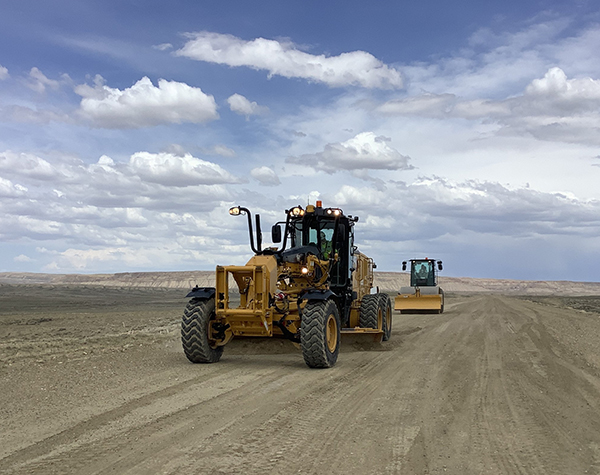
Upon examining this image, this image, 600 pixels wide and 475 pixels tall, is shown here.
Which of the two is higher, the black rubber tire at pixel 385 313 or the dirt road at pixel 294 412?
the black rubber tire at pixel 385 313

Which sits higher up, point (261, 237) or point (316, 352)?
point (261, 237)

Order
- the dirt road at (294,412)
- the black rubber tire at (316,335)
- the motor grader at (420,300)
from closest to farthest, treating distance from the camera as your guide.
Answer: the dirt road at (294,412), the black rubber tire at (316,335), the motor grader at (420,300)

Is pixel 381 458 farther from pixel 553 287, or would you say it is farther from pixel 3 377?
pixel 553 287

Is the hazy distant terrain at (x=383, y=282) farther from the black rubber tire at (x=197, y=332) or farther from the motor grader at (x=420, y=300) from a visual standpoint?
the black rubber tire at (x=197, y=332)

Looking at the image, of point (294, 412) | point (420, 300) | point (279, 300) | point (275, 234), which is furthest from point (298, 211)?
point (420, 300)

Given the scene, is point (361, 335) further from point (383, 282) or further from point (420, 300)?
point (383, 282)

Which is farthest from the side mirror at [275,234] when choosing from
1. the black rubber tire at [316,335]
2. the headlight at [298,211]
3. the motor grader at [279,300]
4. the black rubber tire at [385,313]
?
the black rubber tire at [385,313]

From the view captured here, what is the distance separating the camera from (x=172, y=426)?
670 centimetres

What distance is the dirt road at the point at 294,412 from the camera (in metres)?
5.56

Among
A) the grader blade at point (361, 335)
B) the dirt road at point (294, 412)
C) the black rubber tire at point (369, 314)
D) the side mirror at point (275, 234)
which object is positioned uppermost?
the side mirror at point (275, 234)

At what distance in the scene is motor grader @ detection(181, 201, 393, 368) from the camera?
1064 cm

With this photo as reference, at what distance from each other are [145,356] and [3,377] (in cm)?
317

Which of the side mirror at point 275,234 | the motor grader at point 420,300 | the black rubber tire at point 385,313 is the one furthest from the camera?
the motor grader at point 420,300

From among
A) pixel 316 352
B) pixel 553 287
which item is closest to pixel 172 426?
pixel 316 352
